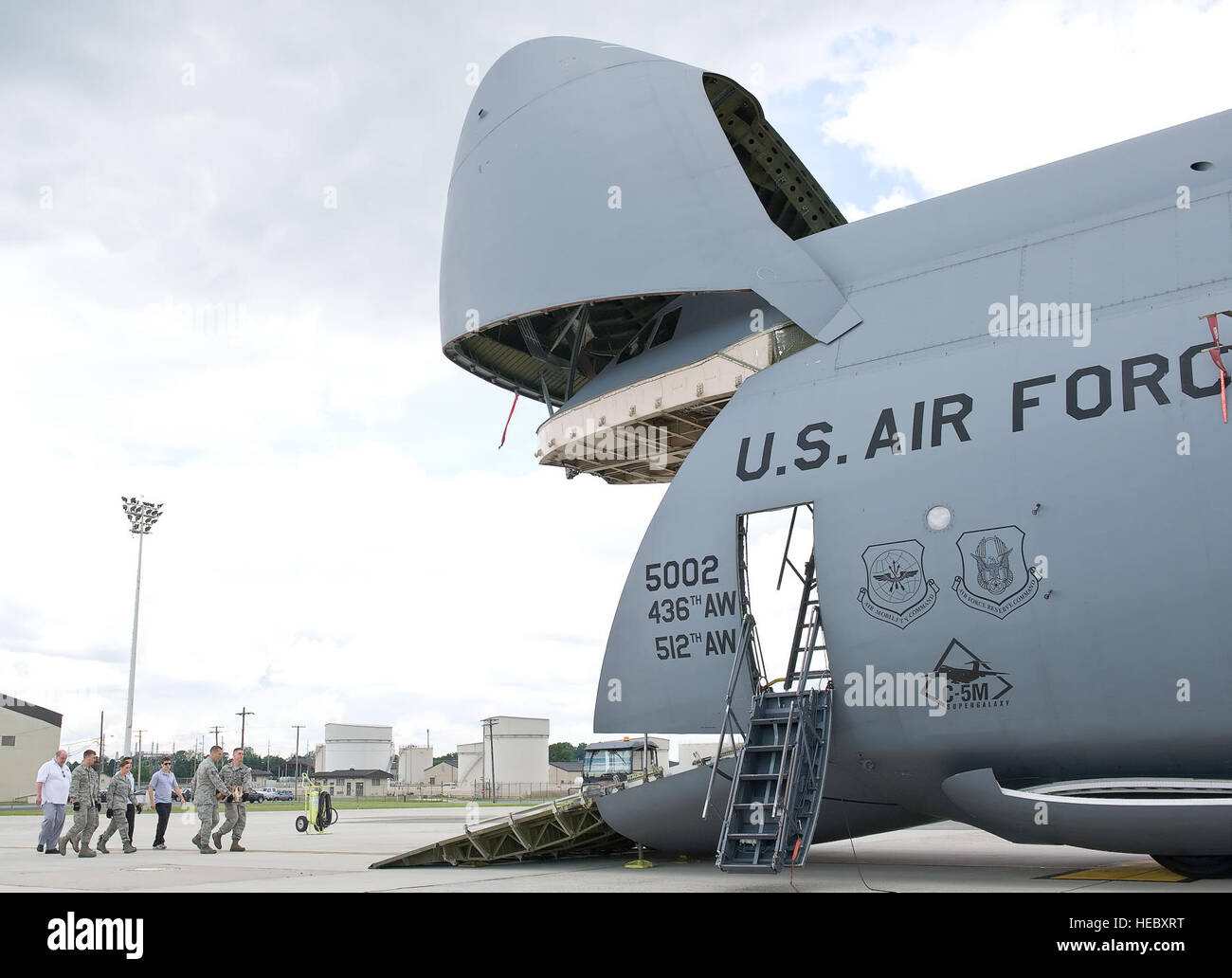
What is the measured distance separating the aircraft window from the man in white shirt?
11548mm

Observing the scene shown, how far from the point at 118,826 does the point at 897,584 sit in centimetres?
1447

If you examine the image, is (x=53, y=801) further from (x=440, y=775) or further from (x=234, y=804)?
(x=440, y=775)

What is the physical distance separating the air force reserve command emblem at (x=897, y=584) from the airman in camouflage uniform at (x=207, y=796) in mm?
11168

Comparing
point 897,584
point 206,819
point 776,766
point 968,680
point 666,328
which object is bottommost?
point 206,819

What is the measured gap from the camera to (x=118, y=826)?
18.4 meters

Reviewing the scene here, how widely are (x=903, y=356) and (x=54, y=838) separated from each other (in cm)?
1523

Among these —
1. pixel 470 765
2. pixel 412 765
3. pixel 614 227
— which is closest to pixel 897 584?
pixel 614 227

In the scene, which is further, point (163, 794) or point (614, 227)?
point (163, 794)

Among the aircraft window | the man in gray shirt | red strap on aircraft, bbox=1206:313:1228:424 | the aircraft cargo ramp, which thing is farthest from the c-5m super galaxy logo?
the man in gray shirt

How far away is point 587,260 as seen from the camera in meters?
14.6

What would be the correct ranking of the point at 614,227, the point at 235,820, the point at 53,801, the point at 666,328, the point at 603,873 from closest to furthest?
the point at 603,873 < the point at 614,227 < the point at 666,328 < the point at 53,801 < the point at 235,820

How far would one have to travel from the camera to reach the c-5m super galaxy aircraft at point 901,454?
978cm

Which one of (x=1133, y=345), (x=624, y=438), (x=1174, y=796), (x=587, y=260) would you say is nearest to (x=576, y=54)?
(x=587, y=260)
